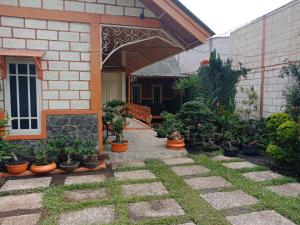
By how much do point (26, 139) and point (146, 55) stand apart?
18.6ft

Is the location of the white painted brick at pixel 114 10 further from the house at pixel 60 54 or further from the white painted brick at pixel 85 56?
the white painted brick at pixel 85 56

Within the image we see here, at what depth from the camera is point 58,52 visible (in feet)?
17.5

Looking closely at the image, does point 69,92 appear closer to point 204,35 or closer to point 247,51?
point 204,35

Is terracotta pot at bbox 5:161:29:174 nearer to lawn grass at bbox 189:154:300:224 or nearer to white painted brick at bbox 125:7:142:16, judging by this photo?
lawn grass at bbox 189:154:300:224

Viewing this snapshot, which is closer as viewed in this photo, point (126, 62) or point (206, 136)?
point (206, 136)

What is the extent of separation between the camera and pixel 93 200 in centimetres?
375

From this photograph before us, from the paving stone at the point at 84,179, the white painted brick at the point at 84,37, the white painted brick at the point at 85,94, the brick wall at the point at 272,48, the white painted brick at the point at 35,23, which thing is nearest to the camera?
the paving stone at the point at 84,179

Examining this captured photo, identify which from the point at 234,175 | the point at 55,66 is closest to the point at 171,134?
the point at 234,175

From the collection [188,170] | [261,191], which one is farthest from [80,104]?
[261,191]

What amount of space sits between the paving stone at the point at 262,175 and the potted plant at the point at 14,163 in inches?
172

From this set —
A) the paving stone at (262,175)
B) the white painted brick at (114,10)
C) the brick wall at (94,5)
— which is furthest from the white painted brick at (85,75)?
the paving stone at (262,175)

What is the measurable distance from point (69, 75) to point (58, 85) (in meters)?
0.31

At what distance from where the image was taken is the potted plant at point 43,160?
4.89m

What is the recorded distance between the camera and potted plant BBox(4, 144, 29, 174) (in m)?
4.89
